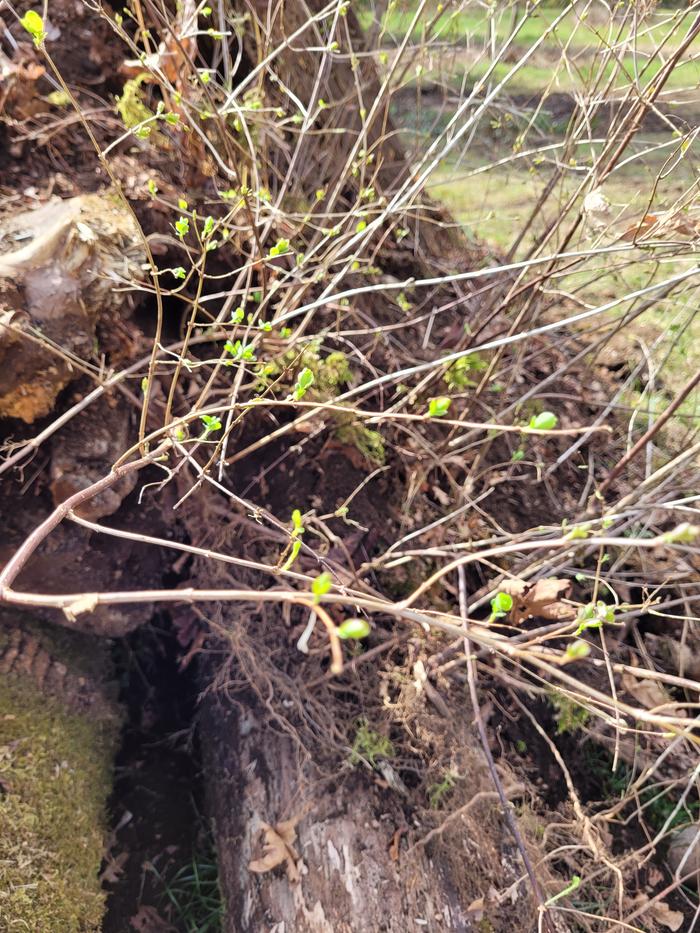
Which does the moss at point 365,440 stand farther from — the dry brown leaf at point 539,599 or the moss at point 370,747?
the moss at point 370,747

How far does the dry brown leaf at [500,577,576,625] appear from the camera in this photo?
68.5 inches

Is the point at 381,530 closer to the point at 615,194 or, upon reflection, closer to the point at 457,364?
the point at 457,364

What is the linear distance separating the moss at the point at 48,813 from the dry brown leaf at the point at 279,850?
0.51 metres

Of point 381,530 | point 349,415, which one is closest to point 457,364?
point 349,415

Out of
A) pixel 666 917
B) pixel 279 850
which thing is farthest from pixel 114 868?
pixel 666 917

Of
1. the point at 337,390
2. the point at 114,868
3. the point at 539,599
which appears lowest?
the point at 114,868

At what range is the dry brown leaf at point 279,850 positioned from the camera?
1.80 metres

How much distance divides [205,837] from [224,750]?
407 millimetres

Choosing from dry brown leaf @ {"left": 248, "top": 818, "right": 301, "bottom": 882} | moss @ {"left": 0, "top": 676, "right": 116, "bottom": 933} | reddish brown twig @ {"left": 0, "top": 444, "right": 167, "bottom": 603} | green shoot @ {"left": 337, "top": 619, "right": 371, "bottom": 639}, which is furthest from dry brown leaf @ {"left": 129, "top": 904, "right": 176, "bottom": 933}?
green shoot @ {"left": 337, "top": 619, "right": 371, "bottom": 639}

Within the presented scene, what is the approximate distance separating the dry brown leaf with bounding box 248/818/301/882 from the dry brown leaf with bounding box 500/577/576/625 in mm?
951

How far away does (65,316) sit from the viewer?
1711 mm

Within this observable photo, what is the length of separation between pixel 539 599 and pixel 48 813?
1.57 m

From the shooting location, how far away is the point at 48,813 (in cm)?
178

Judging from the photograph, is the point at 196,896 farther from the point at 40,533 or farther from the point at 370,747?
the point at 40,533
